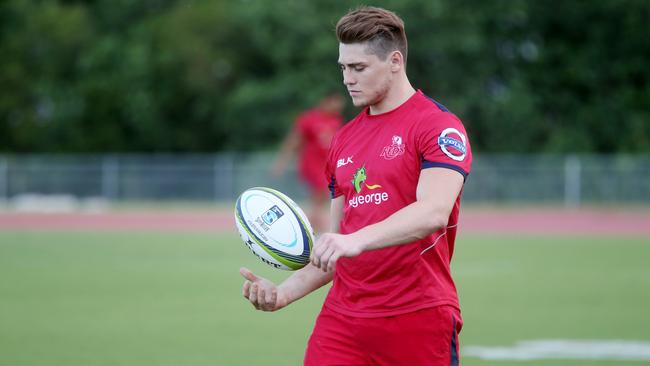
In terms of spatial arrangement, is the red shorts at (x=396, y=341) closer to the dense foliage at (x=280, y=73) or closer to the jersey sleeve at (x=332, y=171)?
the jersey sleeve at (x=332, y=171)

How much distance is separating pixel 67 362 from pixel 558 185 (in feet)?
79.3

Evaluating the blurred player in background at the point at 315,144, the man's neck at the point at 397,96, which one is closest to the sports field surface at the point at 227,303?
the blurred player in background at the point at 315,144

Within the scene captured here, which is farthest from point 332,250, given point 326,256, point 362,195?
point 362,195

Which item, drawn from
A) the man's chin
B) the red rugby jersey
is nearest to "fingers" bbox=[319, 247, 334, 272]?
the red rugby jersey

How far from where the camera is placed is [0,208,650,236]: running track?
72.5 ft

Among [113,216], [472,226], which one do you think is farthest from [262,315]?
[113,216]

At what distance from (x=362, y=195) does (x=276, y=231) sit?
1.77 ft

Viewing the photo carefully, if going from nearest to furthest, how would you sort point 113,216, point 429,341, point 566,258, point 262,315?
1. point 429,341
2. point 262,315
3. point 566,258
4. point 113,216

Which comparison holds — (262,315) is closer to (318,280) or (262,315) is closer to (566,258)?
(318,280)

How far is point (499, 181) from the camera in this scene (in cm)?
3039

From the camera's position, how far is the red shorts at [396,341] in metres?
4.40

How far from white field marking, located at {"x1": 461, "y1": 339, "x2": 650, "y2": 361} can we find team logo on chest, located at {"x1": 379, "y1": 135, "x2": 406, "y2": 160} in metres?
3.78

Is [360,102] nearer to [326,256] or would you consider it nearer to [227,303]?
[326,256]

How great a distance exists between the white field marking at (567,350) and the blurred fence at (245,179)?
2157cm
